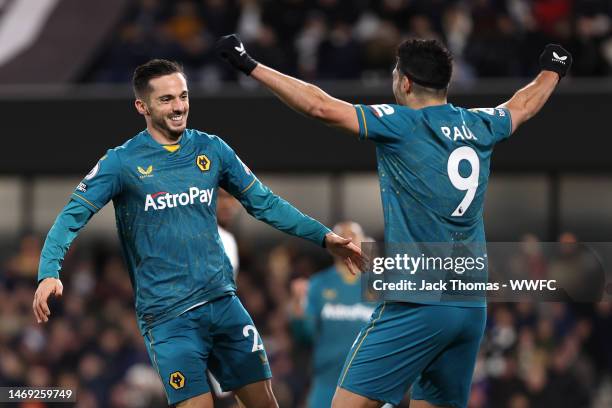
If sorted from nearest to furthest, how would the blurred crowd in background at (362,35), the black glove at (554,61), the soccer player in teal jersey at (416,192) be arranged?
the soccer player in teal jersey at (416,192), the black glove at (554,61), the blurred crowd in background at (362,35)

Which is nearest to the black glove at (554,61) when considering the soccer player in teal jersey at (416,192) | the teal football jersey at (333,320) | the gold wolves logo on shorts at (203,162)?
the soccer player in teal jersey at (416,192)

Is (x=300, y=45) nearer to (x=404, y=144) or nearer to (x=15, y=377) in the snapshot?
(x=15, y=377)

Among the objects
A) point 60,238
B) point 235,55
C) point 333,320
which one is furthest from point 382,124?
point 333,320

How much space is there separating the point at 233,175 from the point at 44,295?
1307mm

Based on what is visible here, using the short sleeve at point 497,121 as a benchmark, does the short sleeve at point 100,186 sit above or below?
below

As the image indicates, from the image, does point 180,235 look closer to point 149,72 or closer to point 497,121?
point 149,72

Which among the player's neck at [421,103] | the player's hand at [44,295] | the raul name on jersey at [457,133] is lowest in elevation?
the player's hand at [44,295]

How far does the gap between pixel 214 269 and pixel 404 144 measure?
1.28 m

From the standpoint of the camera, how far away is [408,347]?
6.16m

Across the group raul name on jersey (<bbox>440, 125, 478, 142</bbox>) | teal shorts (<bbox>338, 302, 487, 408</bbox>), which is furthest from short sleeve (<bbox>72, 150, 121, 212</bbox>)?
raul name on jersey (<bbox>440, 125, 478, 142</bbox>)

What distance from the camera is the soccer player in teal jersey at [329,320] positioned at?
10109 millimetres

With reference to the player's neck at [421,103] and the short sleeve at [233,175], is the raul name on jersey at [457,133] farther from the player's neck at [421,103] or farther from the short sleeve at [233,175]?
the short sleeve at [233,175]

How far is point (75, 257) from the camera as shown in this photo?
16.7 m

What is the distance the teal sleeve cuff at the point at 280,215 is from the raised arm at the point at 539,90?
1.20 metres
